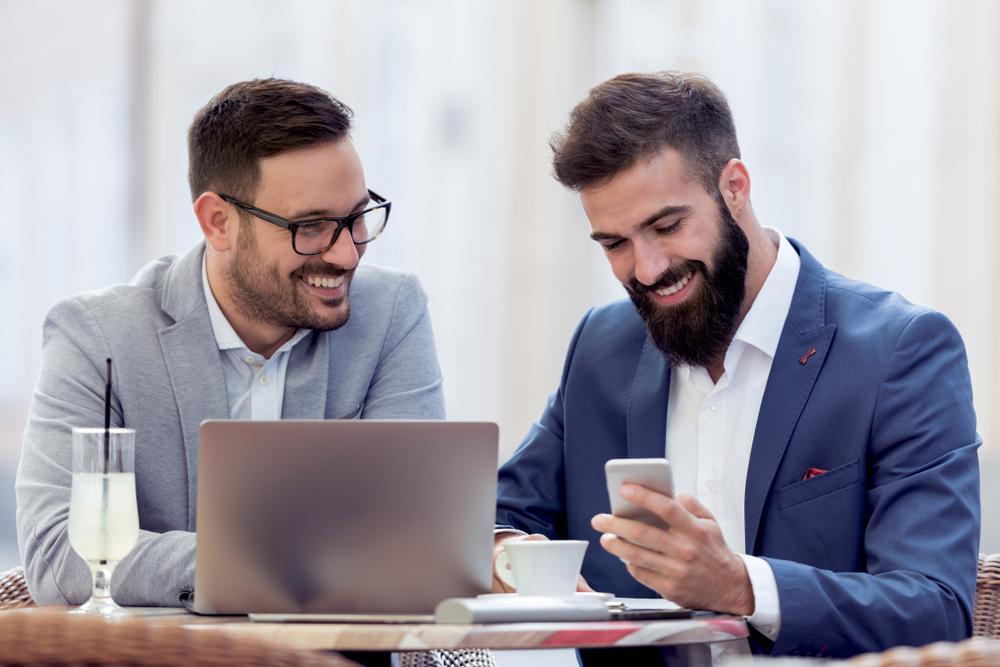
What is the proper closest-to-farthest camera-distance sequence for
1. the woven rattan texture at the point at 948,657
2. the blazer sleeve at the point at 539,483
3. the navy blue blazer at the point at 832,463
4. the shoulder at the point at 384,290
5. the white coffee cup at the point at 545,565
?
1. the woven rattan texture at the point at 948,657
2. the white coffee cup at the point at 545,565
3. the navy blue blazer at the point at 832,463
4. the blazer sleeve at the point at 539,483
5. the shoulder at the point at 384,290

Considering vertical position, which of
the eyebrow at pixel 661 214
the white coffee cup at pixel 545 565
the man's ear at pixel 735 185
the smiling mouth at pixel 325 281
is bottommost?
the white coffee cup at pixel 545 565

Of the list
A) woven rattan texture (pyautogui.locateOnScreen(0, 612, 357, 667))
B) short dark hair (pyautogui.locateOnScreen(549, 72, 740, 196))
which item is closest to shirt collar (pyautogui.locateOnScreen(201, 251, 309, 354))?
short dark hair (pyautogui.locateOnScreen(549, 72, 740, 196))

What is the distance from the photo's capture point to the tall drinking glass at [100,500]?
1.19 metres

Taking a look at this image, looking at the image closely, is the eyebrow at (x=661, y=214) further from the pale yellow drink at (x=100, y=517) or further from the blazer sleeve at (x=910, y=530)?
the pale yellow drink at (x=100, y=517)

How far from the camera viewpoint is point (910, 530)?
4.66 ft

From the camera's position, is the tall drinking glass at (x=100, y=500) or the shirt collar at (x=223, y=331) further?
the shirt collar at (x=223, y=331)

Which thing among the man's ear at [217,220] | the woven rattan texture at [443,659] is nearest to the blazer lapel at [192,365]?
the man's ear at [217,220]

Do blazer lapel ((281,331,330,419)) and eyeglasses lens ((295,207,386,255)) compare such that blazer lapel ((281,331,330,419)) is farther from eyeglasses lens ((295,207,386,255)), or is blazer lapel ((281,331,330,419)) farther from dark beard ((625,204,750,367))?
dark beard ((625,204,750,367))

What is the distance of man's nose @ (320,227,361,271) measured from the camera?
1901 millimetres

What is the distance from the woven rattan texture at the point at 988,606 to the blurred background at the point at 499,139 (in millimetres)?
749

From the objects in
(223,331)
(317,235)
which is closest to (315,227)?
(317,235)

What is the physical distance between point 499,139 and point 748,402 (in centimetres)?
143

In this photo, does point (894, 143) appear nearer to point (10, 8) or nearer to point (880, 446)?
point (880, 446)

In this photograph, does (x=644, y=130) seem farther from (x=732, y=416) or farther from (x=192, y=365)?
(x=192, y=365)
